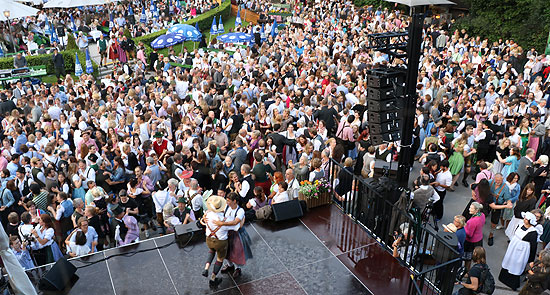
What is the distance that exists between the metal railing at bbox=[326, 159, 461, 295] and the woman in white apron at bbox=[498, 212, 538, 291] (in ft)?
4.01

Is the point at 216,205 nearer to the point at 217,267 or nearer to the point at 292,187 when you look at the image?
the point at 217,267

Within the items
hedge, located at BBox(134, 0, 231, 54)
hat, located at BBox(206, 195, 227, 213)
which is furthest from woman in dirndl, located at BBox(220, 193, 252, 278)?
hedge, located at BBox(134, 0, 231, 54)

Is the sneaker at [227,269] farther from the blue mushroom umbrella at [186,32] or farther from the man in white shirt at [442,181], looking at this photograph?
the blue mushroom umbrella at [186,32]

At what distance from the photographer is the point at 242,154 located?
10000 millimetres

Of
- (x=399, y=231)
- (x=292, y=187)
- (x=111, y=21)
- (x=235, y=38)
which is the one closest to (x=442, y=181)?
(x=399, y=231)

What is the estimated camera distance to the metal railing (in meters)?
6.65

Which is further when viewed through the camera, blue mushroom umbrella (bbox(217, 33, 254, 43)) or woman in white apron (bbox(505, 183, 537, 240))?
blue mushroom umbrella (bbox(217, 33, 254, 43))

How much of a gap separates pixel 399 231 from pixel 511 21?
20.8m

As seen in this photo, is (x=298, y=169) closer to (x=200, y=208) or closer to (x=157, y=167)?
(x=200, y=208)

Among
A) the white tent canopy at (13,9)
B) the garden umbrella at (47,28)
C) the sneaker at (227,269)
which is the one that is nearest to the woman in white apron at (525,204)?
the sneaker at (227,269)

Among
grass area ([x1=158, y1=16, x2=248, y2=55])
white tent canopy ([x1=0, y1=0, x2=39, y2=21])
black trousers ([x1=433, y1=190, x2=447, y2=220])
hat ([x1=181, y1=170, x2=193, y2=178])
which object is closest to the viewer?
hat ([x1=181, y1=170, x2=193, y2=178])

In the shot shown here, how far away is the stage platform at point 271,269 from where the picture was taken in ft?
23.3

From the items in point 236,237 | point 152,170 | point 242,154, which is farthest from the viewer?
point 242,154

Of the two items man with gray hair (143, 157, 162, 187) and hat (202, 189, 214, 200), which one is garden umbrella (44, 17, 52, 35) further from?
hat (202, 189, 214, 200)
